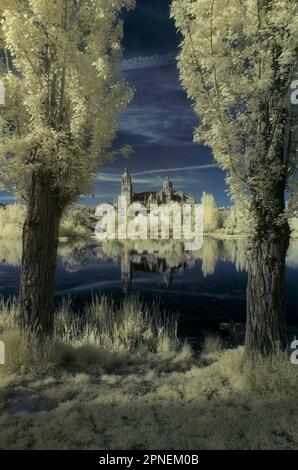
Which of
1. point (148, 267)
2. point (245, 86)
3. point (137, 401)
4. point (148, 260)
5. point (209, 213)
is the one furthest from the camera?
point (209, 213)

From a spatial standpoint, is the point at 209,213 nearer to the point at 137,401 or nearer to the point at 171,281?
the point at 171,281

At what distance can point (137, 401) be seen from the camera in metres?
5.90

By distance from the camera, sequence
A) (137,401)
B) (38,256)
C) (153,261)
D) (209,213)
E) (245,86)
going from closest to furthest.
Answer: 1. (137,401)
2. (245,86)
3. (38,256)
4. (153,261)
5. (209,213)

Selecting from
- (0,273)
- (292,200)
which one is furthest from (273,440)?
(0,273)

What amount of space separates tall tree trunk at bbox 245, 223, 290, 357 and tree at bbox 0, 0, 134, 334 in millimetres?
3887

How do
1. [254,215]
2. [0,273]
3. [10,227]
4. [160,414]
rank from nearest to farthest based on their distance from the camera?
[160,414] → [254,215] → [0,273] → [10,227]

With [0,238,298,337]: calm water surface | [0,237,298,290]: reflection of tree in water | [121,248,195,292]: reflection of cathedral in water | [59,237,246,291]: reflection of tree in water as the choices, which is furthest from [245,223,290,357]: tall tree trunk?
[0,237,298,290]: reflection of tree in water

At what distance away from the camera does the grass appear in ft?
15.4

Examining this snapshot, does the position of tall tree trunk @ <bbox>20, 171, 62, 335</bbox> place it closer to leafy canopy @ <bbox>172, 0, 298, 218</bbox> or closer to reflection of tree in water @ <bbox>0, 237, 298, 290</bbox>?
leafy canopy @ <bbox>172, 0, 298, 218</bbox>

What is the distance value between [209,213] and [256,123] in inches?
2724

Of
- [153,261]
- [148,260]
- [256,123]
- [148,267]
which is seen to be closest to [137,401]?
[256,123]

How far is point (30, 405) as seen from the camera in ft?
18.9
